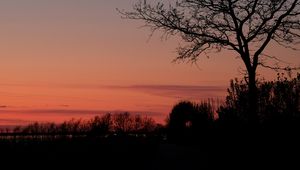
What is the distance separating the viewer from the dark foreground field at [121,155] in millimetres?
17547

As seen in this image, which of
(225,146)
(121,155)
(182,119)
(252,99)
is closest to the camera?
(225,146)

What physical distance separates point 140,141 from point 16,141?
52.6ft

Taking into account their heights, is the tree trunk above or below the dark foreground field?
above

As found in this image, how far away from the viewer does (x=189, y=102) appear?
60344 mm

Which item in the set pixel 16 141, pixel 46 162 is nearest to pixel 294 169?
pixel 46 162

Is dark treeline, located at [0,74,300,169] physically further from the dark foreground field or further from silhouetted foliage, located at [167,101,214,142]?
silhouetted foliage, located at [167,101,214,142]

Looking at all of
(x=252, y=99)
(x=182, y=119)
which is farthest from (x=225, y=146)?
(x=182, y=119)

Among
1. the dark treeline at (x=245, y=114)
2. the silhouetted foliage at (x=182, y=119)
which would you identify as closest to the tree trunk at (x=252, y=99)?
the dark treeline at (x=245, y=114)

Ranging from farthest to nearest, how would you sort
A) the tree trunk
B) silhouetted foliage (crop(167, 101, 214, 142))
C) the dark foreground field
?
silhouetted foliage (crop(167, 101, 214, 142)) < the tree trunk < the dark foreground field

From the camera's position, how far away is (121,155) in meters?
27.5

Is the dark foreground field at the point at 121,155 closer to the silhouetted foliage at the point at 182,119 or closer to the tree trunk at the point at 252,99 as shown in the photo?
the tree trunk at the point at 252,99

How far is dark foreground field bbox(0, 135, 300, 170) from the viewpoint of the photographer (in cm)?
1755

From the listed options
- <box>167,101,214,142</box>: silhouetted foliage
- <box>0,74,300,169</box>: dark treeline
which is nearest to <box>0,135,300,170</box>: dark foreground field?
<box>0,74,300,169</box>: dark treeline

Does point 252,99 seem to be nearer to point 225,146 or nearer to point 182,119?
point 225,146
